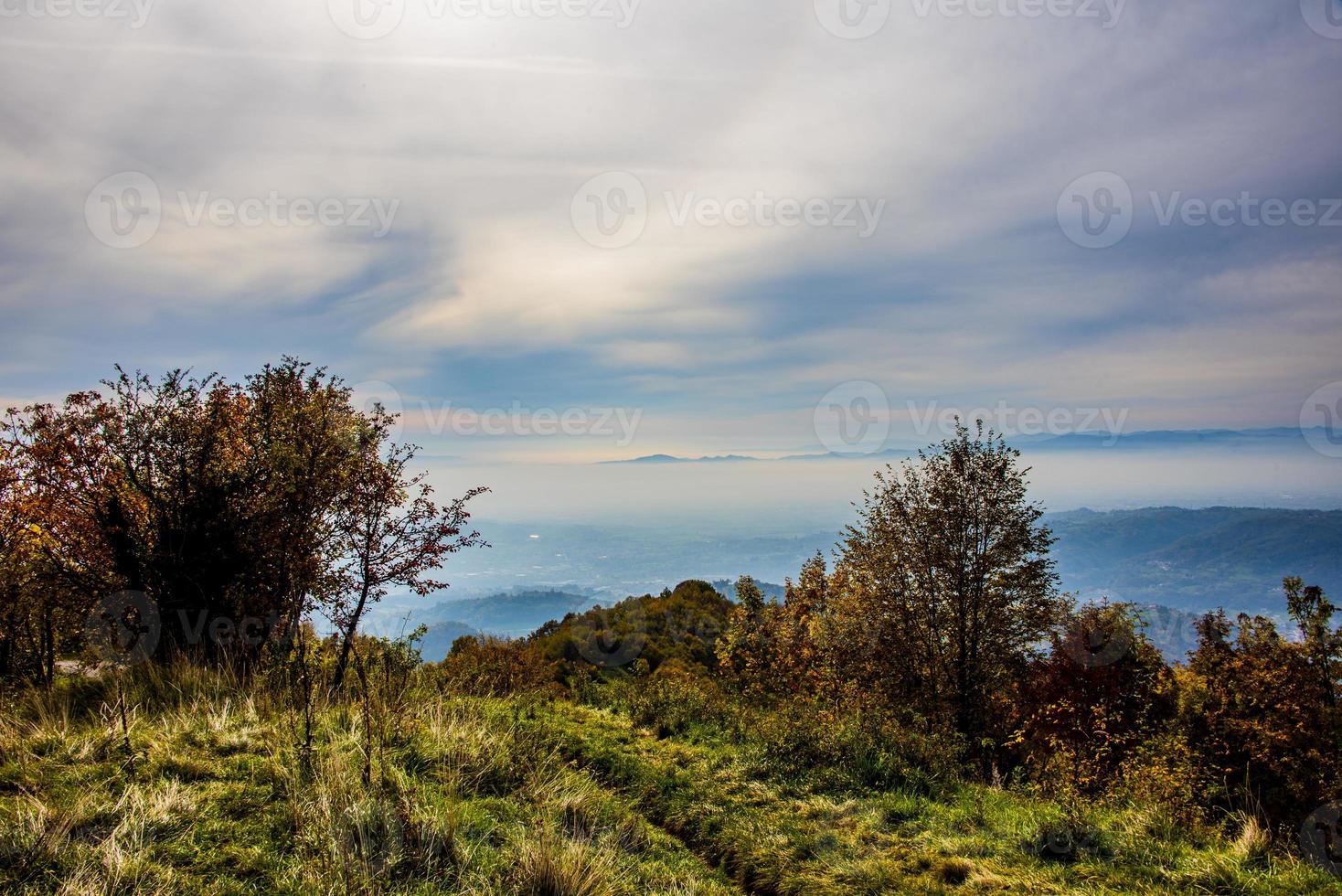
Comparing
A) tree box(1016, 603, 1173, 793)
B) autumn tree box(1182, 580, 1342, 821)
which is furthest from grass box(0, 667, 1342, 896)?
tree box(1016, 603, 1173, 793)

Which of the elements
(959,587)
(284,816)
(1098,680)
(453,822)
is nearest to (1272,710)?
(1098,680)

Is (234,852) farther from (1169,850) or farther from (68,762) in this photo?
(1169,850)

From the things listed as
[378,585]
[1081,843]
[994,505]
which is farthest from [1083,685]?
[378,585]

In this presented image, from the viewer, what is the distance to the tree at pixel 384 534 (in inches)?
453

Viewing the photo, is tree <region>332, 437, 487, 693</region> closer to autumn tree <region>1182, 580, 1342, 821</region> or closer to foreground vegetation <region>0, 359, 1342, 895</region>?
foreground vegetation <region>0, 359, 1342, 895</region>

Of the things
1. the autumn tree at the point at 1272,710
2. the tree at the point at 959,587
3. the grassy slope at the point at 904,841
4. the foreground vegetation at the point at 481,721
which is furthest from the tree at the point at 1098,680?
the grassy slope at the point at 904,841

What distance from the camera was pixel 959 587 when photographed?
1962 cm

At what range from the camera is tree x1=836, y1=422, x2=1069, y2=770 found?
19156mm

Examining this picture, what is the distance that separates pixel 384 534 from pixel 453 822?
8569 millimetres

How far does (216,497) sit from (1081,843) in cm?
1371

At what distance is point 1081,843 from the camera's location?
243 inches

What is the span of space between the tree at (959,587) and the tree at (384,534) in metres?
14.1

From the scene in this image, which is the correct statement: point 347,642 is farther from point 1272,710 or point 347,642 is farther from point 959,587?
point 1272,710

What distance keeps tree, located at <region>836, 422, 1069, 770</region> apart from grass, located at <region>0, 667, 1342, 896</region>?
11.7 meters
